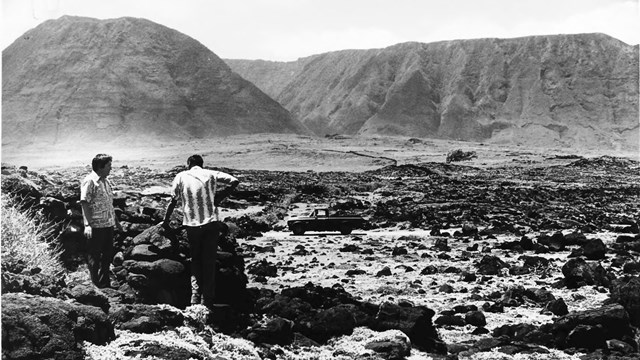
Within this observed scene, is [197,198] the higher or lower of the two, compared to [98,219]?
higher

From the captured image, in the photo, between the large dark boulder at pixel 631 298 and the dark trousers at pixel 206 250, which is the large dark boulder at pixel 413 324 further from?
the large dark boulder at pixel 631 298

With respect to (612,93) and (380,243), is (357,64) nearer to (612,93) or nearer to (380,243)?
(612,93)

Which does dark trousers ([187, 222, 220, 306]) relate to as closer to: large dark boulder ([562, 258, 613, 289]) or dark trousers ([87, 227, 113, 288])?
dark trousers ([87, 227, 113, 288])

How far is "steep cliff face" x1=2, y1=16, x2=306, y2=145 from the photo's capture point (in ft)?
331

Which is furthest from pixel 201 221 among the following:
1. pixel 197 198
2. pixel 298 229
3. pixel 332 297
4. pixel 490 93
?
pixel 490 93

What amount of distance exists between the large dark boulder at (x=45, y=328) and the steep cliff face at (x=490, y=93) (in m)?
121

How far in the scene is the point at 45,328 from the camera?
4996 millimetres

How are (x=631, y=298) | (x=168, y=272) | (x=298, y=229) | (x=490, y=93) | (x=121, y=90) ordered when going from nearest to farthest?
1. (x=168, y=272)
2. (x=631, y=298)
3. (x=298, y=229)
4. (x=121, y=90)
5. (x=490, y=93)

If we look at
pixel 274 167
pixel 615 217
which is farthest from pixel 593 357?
pixel 274 167

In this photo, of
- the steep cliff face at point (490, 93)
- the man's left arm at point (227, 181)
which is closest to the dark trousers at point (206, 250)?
the man's left arm at point (227, 181)

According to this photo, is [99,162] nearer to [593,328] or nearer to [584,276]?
[593,328]

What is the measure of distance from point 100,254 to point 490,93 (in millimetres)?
142768

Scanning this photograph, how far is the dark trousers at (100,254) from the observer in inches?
281

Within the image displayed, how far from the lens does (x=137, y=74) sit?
11769 cm
